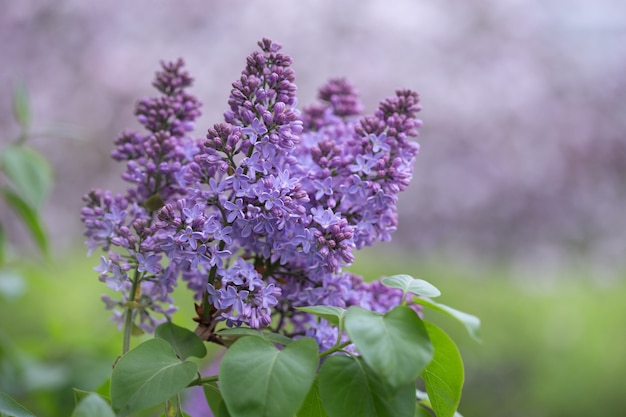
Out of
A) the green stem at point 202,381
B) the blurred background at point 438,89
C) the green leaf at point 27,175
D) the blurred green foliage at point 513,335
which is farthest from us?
the blurred background at point 438,89

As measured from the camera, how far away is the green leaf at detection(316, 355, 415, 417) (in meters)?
0.50

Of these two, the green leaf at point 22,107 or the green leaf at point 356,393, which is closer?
the green leaf at point 356,393

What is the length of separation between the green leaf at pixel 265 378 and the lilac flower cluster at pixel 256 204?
0.07 meters

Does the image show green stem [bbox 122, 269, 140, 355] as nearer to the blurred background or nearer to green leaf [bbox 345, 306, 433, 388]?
green leaf [bbox 345, 306, 433, 388]

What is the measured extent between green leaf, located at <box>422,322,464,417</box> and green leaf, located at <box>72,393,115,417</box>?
0.22m

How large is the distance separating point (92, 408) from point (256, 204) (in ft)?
0.62

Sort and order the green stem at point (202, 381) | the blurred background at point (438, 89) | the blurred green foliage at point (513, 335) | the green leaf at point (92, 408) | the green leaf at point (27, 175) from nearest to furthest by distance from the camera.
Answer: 1. the green leaf at point (92, 408)
2. the green stem at point (202, 381)
3. the green leaf at point (27, 175)
4. the blurred green foliage at point (513, 335)
5. the blurred background at point (438, 89)

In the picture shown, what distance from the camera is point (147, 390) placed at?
50 cm

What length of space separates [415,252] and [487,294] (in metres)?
1.85

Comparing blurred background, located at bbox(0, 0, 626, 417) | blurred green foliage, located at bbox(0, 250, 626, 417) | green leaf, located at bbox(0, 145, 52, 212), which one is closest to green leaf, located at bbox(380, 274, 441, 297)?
green leaf, located at bbox(0, 145, 52, 212)

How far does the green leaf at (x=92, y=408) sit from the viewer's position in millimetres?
441

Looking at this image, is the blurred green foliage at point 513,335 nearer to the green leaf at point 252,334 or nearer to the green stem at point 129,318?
the green stem at point 129,318

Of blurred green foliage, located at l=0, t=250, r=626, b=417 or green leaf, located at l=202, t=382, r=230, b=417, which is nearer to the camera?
green leaf, located at l=202, t=382, r=230, b=417

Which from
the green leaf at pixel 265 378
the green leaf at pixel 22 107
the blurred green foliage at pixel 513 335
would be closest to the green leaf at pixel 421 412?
the green leaf at pixel 265 378
